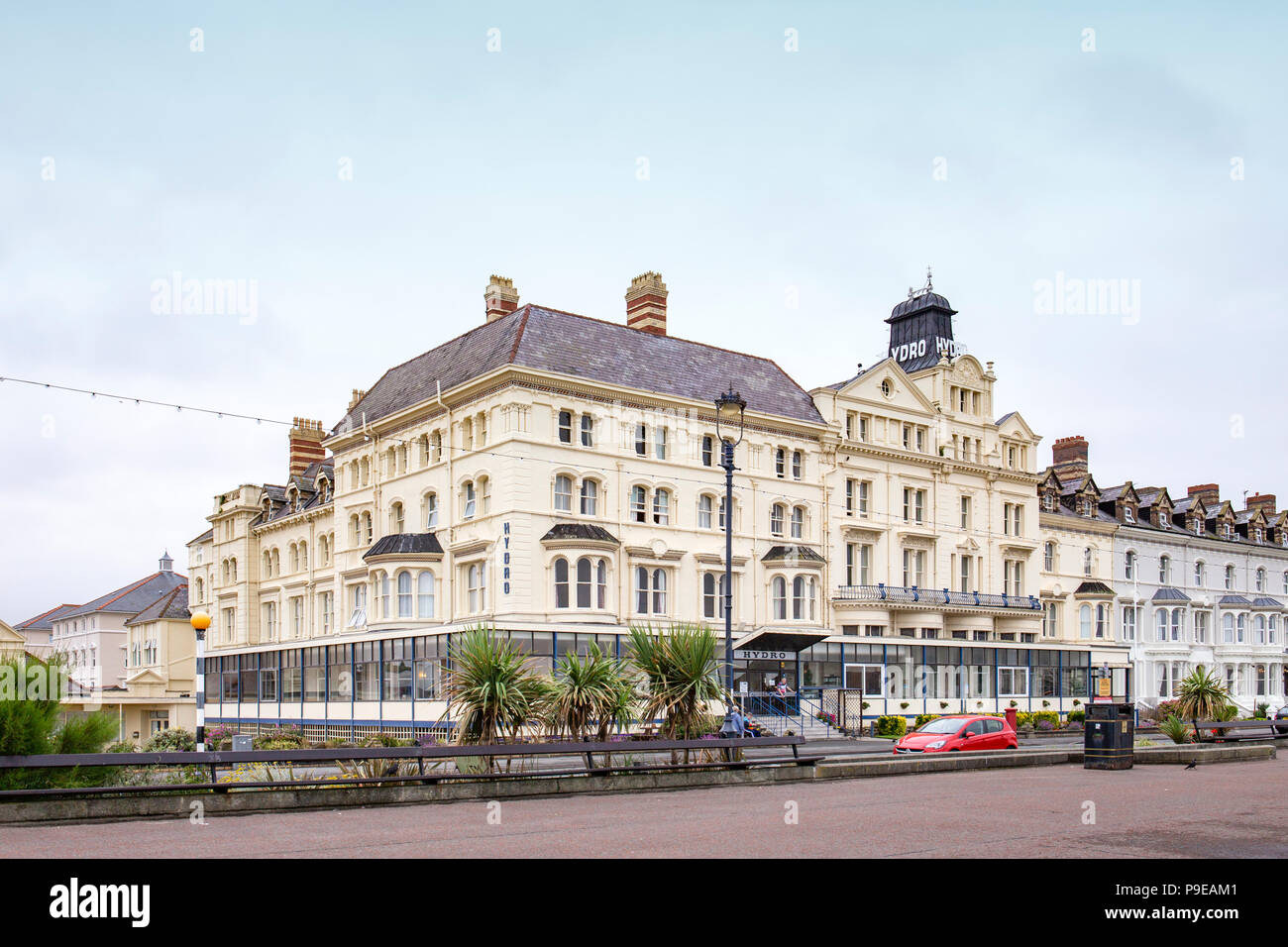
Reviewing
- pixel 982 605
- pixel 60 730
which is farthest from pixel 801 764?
pixel 982 605

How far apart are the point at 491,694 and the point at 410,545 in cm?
2503

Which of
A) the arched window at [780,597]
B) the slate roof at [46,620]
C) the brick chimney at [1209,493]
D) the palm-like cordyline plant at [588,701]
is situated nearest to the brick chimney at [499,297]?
the arched window at [780,597]

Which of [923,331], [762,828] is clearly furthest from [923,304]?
[762,828]

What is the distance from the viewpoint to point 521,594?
41906 mm

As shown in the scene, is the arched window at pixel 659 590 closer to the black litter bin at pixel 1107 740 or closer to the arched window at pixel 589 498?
the arched window at pixel 589 498

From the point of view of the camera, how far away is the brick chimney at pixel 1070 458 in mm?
65688

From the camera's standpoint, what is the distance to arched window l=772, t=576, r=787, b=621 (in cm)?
4891

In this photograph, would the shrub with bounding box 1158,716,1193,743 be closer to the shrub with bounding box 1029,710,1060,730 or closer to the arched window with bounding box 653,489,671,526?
the shrub with bounding box 1029,710,1060,730

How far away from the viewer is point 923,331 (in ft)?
194

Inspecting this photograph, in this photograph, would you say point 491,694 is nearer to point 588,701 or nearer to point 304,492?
point 588,701

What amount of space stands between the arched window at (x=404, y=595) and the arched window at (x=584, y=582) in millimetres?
6823
